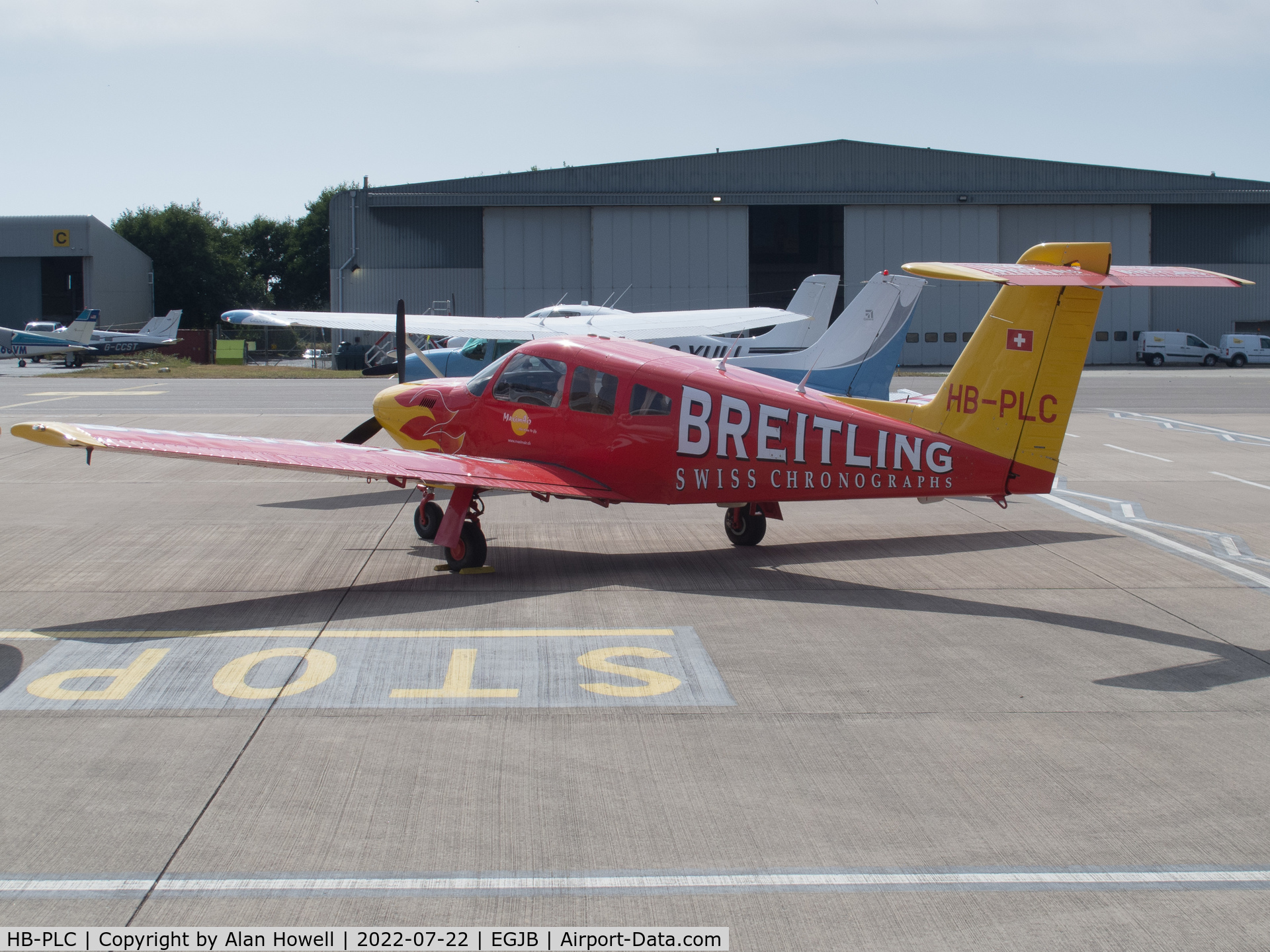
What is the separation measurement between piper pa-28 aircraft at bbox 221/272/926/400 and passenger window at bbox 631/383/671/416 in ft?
4.55

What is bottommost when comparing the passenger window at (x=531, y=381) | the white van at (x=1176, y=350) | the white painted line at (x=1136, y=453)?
the white painted line at (x=1136, y=453)

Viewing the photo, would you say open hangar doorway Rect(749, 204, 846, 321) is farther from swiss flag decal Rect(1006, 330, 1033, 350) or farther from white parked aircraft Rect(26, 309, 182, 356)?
swiss flag decal Rect(1006, 330, 1033, 350)

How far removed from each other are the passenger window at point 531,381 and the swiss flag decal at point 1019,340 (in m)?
4.40

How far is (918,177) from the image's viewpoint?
188 feet

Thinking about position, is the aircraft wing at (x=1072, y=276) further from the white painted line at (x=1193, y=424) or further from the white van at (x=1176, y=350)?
the white van at (x=1176, y=350)

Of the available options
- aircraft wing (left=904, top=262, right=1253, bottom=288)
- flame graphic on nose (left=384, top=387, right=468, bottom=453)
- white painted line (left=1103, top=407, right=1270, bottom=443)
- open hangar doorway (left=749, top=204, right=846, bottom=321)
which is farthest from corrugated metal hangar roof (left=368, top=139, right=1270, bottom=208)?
→ aircraft wing (left=904, top=262, right=1253, bottom=288)

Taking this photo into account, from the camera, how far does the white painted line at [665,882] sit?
4.57 m

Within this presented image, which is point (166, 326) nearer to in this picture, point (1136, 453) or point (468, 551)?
point (1136, 453)

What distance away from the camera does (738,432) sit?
10531 millimetres

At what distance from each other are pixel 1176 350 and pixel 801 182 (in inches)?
863

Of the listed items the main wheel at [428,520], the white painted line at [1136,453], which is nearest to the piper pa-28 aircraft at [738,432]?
the main wheel at [428,520]

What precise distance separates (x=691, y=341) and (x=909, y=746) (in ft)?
73.5

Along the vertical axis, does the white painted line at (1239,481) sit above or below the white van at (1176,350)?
below

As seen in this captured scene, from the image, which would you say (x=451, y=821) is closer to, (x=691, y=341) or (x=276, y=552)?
(x=276, y=552)
